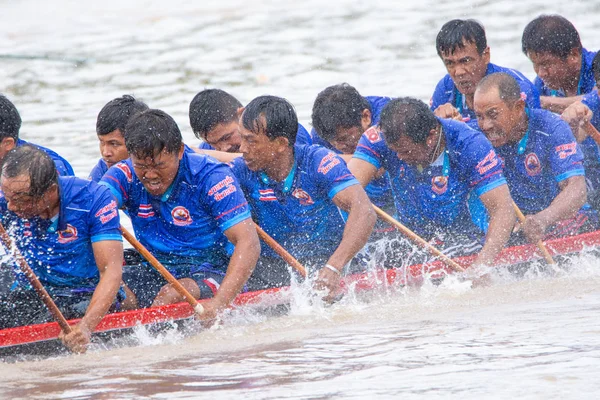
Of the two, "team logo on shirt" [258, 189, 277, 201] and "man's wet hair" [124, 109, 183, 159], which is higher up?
"man's wet hair" [124, 109, 183, 159]

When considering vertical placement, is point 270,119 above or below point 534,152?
above

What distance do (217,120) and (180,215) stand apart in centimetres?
108

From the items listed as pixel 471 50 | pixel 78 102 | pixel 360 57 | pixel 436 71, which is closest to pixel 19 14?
pixel 78 102

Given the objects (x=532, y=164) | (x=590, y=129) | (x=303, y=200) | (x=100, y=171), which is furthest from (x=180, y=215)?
(x=590, y=129)

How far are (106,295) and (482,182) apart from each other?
222 cm

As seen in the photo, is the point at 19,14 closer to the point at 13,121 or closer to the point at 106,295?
the point at 13,121

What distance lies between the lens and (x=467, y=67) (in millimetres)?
6871

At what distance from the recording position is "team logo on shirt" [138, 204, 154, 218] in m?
5.51

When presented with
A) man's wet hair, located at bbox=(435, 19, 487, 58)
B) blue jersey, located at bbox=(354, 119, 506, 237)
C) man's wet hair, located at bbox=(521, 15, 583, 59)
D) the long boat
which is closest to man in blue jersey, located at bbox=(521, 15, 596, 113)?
man's wet hair, located at bbox=(521, 15, 583, 59)

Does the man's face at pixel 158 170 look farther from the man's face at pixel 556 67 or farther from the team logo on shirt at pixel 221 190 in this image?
the man's face at pixel 556 67

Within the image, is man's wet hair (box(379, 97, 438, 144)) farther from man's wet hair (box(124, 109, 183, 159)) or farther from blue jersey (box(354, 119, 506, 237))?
man's wet hair (box(124, 109, 183, 159))

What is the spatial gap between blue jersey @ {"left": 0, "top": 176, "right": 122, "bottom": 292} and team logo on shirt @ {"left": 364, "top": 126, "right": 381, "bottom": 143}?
1.72 metres

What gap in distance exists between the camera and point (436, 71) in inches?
525

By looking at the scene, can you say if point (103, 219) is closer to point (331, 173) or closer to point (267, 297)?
point (267, 297)
